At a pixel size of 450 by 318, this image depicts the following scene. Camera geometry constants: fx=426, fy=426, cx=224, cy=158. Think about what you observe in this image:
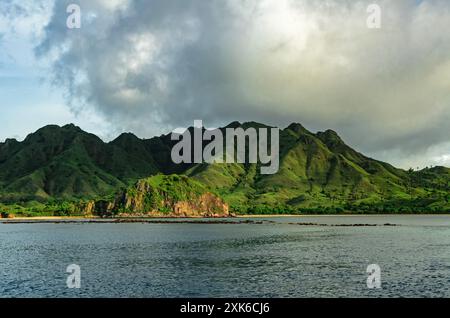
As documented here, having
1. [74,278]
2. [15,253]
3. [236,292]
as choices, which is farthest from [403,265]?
[15,253]

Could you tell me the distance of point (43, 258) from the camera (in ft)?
386

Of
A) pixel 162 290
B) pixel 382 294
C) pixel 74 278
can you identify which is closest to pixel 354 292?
pixel 382 294

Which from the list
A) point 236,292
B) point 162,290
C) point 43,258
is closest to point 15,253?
point 43,258

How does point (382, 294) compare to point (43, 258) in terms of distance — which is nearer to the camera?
point (382, 294)

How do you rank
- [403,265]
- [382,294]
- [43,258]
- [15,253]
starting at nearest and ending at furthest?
[382,294] < [403,265] < [43,258] < [15,253]

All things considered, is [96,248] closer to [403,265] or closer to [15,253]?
[15,253]

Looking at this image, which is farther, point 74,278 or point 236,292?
point 74,278

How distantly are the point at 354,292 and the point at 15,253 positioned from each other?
343 feet

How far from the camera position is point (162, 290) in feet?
233
